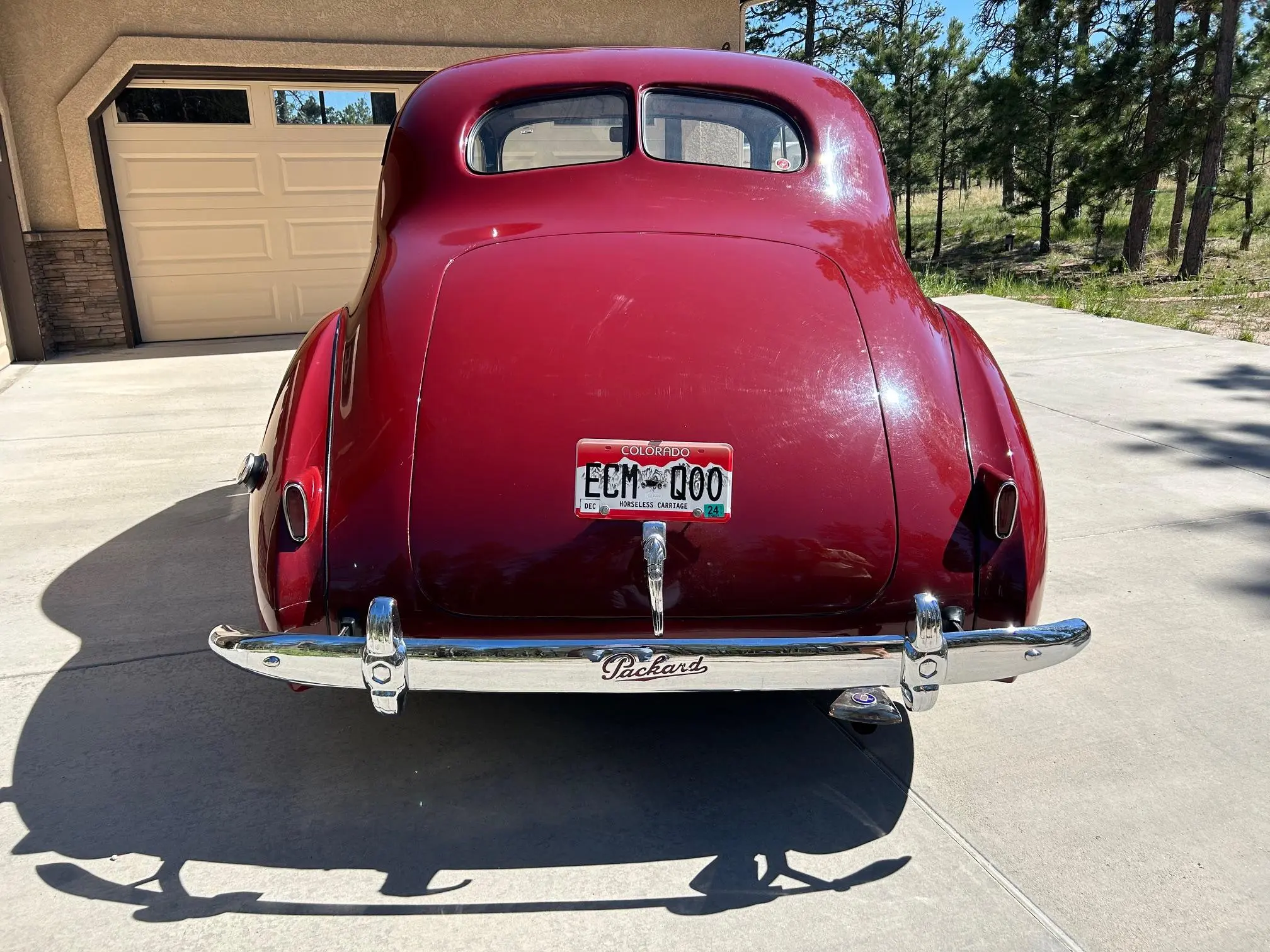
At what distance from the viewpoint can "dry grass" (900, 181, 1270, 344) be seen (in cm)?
1087

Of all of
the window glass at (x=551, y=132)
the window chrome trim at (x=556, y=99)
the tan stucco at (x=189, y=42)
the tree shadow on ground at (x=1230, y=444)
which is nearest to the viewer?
the window chrome trim at (x=556, y=99)

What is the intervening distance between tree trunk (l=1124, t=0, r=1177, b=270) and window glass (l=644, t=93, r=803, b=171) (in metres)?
14.7

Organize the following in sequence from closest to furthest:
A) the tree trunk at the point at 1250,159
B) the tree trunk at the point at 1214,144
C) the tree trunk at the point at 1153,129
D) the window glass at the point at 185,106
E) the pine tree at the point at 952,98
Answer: the window glass at the point at 185,106
the tree trunk at the point at 1214,144
the tree trunk at the point at 1250,159
the tree trunk at the point at 1153,129
the pine tree at the point at 952,98

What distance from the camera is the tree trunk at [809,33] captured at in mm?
31453

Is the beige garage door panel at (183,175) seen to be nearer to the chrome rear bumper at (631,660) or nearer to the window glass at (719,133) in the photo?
the window glass at (719,133)

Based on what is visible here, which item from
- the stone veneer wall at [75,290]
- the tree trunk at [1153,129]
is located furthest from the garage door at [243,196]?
the tree trunk at [1153,129]

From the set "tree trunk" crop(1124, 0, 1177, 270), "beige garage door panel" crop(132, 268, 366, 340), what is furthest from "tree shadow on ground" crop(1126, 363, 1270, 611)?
"tree trunk" crop(1124, 0, 1177, 270)

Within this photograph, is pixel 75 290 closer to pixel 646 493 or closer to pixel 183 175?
pixel 183 175

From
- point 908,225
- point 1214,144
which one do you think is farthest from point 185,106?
point 908,225

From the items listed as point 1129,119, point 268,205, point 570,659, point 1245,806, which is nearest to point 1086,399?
point 1245,806

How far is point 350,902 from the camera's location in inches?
82.0

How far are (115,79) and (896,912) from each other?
9123 mm

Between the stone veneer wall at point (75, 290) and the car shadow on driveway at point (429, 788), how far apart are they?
6899 mm

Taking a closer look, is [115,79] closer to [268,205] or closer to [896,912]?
[268,205]
